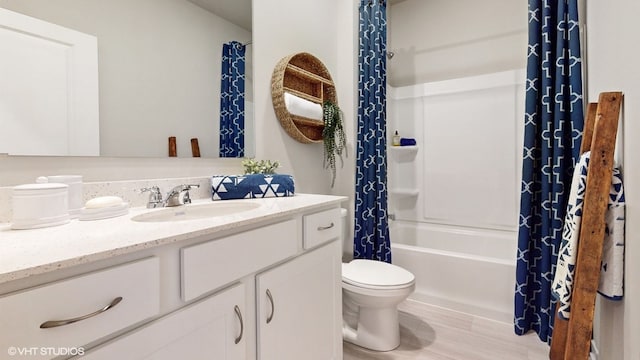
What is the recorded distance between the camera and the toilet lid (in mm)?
1589

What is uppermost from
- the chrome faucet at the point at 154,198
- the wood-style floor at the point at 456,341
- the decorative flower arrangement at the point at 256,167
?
the decorative flower arrangement at the point at 256,167

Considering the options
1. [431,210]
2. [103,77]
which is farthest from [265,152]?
[431,210]

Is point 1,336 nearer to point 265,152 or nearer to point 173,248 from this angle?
point 173,248

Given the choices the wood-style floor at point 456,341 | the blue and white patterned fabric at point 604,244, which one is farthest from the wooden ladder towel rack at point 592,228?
the wood-style floor at point 456,341

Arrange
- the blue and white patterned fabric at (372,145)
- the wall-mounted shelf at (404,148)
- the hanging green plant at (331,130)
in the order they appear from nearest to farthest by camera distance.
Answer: the hanging green plant at (331,130) → the blue and white patterned fabric at (372,145) → the wall-mounted shelf at (404,148)

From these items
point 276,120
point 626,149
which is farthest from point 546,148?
point 276,120

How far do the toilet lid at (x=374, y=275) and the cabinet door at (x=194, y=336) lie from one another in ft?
2.89

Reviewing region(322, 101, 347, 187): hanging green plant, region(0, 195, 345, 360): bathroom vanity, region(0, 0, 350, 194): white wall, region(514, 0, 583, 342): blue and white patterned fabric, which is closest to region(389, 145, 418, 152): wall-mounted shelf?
region(0, 0, 350, 194): white wall

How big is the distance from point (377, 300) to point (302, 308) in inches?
23.6

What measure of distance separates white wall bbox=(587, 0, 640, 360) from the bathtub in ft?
1.92

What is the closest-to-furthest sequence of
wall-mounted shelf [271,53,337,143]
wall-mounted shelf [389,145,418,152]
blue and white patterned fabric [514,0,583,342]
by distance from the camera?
blue and white patterned fabric [514,0,583,342], wall-mounted shelf [271,53,337,143], wall-mounted shelf [389,145,418,152]

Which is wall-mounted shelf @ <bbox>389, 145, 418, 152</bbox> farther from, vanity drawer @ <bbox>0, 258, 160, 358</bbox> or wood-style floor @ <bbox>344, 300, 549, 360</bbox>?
vanity drawer @ <bbox>0, 258, 160, 358</bbox>

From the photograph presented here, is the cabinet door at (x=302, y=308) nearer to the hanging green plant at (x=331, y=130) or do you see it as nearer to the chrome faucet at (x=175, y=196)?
the chrome faucet at (x=175, y=196)

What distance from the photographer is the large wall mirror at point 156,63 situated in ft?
3.43
